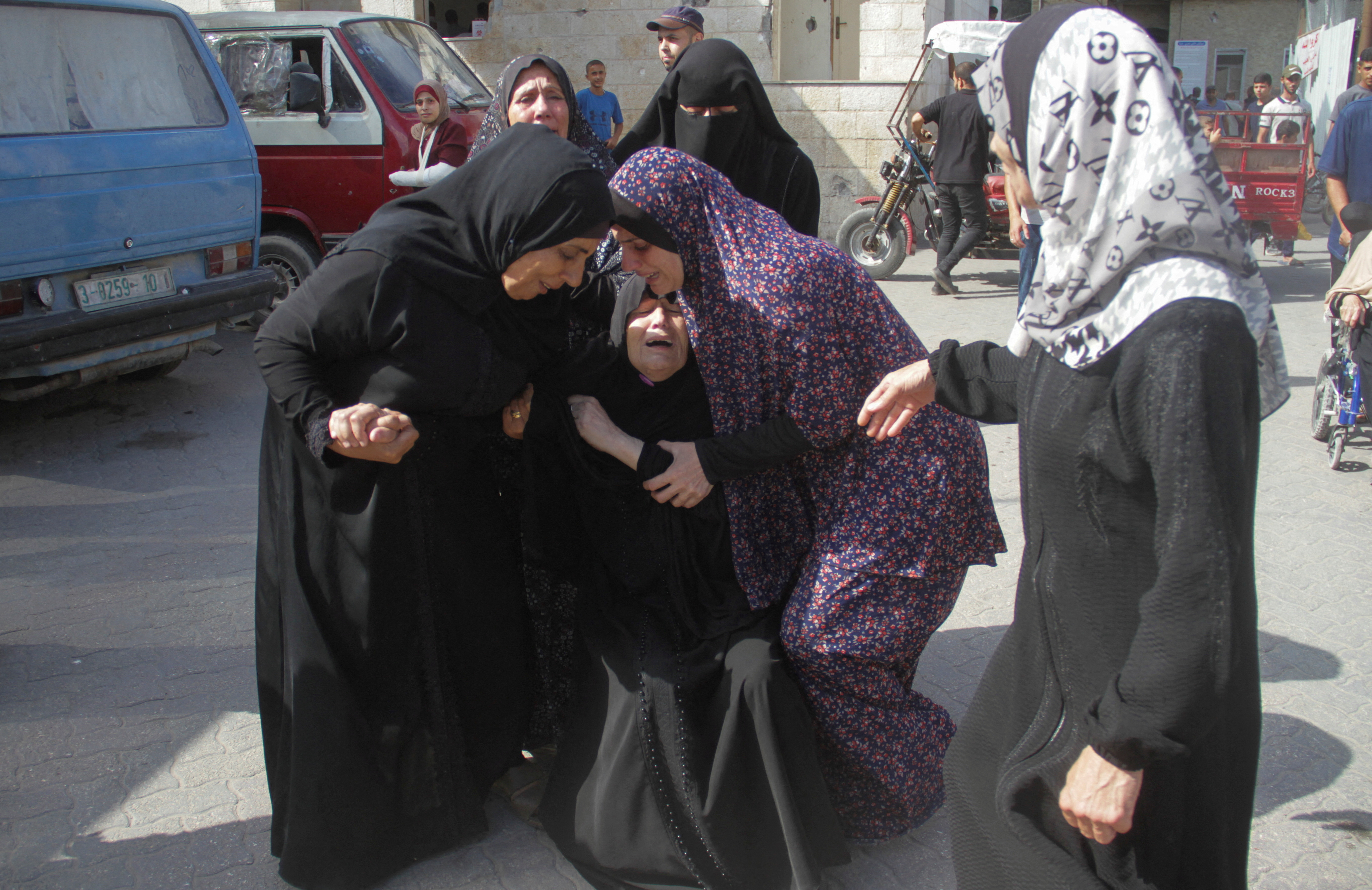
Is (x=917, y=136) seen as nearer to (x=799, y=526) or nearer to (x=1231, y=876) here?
(x=799, y=526)

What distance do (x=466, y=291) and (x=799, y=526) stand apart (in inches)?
35.3

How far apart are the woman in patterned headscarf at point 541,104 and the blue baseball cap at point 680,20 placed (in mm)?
1730

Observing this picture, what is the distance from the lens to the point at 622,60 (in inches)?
468

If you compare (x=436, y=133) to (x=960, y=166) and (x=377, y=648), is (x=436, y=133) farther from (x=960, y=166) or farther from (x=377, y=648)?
(x=377, y=648)

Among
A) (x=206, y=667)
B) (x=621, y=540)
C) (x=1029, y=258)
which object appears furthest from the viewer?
(x=1029, y=258)

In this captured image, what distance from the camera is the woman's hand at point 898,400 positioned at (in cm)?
186

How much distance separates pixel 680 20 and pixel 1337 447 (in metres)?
3.74

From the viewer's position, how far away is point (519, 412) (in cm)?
234

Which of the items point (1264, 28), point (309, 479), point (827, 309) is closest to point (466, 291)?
point (309, 479)

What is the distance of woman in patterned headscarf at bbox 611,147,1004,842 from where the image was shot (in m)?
2.11

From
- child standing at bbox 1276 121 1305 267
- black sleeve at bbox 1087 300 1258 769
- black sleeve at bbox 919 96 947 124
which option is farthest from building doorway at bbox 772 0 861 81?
black sleeve at bbox 1087 300 1258 769

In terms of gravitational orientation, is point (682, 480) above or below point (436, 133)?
Answer: below

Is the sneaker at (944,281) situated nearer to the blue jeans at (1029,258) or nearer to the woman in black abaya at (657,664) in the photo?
the blue jeans at (1029,258)

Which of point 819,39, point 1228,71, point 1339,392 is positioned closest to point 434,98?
point 1339,392
